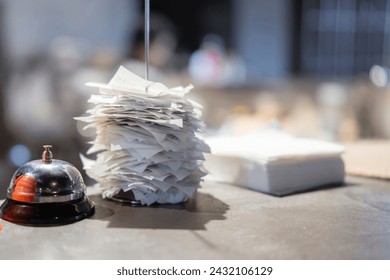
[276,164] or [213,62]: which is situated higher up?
[213,62]

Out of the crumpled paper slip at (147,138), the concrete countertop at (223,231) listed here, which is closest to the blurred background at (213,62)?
the crumpled paper slip at (147,138)

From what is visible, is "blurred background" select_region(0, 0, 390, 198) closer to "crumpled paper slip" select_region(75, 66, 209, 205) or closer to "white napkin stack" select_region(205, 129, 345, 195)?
"white napkin stack" select_region(205, 129, 345, 195)

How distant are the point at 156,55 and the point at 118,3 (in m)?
2.62

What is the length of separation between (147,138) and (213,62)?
168 inches

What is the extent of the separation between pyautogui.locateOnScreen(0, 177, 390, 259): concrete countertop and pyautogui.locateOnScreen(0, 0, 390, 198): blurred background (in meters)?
1.31

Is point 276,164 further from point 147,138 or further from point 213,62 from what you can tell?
point 213,62

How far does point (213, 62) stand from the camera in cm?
543

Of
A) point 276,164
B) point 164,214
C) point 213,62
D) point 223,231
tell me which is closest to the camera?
point 223,231

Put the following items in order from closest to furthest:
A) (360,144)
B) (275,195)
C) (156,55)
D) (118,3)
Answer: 1. (275,195)
2. (360,144)
3. (156,55)
4. (118,3)

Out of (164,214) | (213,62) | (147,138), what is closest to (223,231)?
(164,214)
